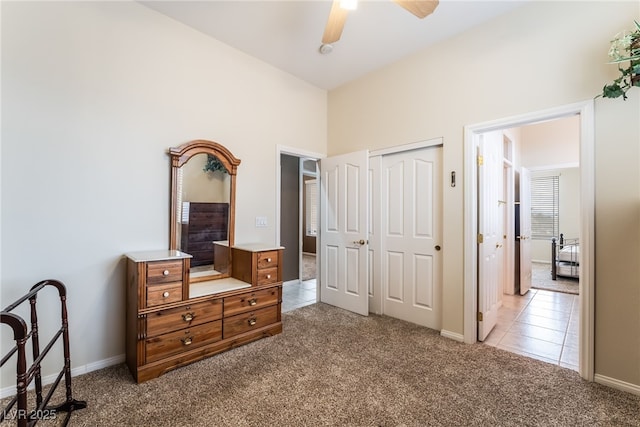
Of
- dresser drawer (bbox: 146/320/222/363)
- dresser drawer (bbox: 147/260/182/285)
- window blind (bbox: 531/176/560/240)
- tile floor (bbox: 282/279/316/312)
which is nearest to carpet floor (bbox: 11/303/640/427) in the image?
dresser drawer (bbox: 146/320/222/363)

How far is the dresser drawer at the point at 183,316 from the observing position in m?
2.08

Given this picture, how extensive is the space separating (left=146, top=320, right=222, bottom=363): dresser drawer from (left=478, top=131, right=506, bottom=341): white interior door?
2.50 metres

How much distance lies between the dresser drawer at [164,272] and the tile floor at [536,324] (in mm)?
1758

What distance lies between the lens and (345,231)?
3.66 m

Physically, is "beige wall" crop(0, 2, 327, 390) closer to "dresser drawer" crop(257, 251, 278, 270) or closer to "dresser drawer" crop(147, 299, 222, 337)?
"dresser drawer" crop(147, 299, 222, 337)

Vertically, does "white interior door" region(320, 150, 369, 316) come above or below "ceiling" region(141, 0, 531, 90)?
below

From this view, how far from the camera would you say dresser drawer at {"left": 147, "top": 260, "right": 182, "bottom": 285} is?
206 cm

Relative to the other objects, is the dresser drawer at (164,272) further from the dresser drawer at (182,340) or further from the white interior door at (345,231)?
the white interior door at (345,231)

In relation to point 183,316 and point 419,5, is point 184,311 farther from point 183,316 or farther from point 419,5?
point 419,5

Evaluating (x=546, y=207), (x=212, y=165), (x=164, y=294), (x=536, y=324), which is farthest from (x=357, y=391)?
(x=546, y=207)

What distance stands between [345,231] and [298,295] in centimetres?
139

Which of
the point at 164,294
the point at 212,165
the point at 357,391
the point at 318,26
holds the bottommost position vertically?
the point at 357,391

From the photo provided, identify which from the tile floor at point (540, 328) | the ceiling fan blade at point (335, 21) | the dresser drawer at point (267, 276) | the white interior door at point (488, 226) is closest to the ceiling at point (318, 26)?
the ceiling fan blade at point (335, 21)

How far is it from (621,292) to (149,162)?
384cm
